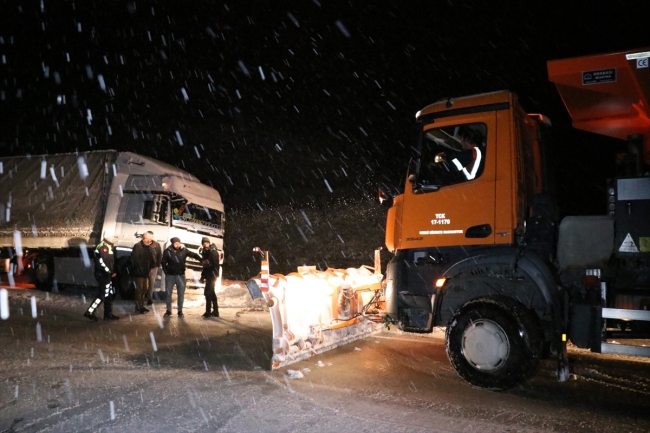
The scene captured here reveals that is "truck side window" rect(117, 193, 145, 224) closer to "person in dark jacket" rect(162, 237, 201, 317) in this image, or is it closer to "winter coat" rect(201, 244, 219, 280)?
"person in dark jacket" rect(162, 237, 201, 317)

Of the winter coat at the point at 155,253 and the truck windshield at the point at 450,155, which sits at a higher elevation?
the truck windshield at the point at 450,155

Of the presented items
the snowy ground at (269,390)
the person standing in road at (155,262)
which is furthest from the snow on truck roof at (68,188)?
the snowy ground at (269,390)

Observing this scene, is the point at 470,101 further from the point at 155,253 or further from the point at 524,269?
the point at 155,253

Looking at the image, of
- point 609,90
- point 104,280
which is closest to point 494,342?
point 609,90

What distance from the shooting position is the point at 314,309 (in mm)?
7094

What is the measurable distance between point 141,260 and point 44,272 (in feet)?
18.1

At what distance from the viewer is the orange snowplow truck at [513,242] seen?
520 cm

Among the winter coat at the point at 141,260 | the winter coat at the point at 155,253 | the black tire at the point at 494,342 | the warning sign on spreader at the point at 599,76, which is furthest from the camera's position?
the winter coat at the point at 155,253

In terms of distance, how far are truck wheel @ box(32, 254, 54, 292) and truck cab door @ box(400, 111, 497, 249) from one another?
1203 centimetres

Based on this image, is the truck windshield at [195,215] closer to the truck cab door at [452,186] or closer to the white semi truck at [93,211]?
the white semi truck at [93,211]

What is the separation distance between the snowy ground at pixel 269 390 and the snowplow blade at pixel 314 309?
222 mm

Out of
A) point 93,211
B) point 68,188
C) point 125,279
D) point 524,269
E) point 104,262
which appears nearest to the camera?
point 524,269

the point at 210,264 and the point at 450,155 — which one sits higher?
the point at 450,155

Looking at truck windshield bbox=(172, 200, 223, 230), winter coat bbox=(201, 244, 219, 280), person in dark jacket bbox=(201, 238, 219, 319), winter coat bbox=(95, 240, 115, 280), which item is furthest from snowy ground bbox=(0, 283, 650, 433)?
truck windshield bbox=(172, 200, 223, 230)
